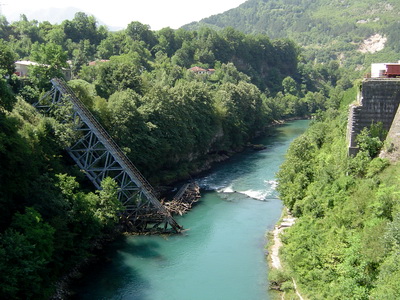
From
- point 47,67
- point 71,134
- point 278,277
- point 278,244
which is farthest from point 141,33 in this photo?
point 278,277

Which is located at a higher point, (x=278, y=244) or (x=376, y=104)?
(x=376, y=104)

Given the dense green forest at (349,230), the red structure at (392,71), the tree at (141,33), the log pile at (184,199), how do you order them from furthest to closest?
the tree at (141,33), the log pile at (184,199), the red structure at (392,71), the dense green forest at (349,230)

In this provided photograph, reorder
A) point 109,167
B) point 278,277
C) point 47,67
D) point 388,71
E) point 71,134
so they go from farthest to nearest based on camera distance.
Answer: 1. point 47,67
2. point 109,167
3. point 71,134
4. point 388,71
5. point 278,277

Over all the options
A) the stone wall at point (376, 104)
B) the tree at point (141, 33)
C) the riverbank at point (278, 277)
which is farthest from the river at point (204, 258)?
the tree at point (141, 33)

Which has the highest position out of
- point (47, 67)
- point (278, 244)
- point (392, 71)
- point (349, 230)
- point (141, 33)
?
point (141, 33)

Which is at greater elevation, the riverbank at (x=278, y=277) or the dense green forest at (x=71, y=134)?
the dense green forest at (x=71, y=134)

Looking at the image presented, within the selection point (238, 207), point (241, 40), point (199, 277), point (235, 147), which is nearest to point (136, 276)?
point (199, 277)

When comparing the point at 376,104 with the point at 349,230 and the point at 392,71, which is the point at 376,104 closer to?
the point at 392,71

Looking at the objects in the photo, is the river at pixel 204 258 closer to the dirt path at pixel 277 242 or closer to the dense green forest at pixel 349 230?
the dirt path at pixel 277 242
